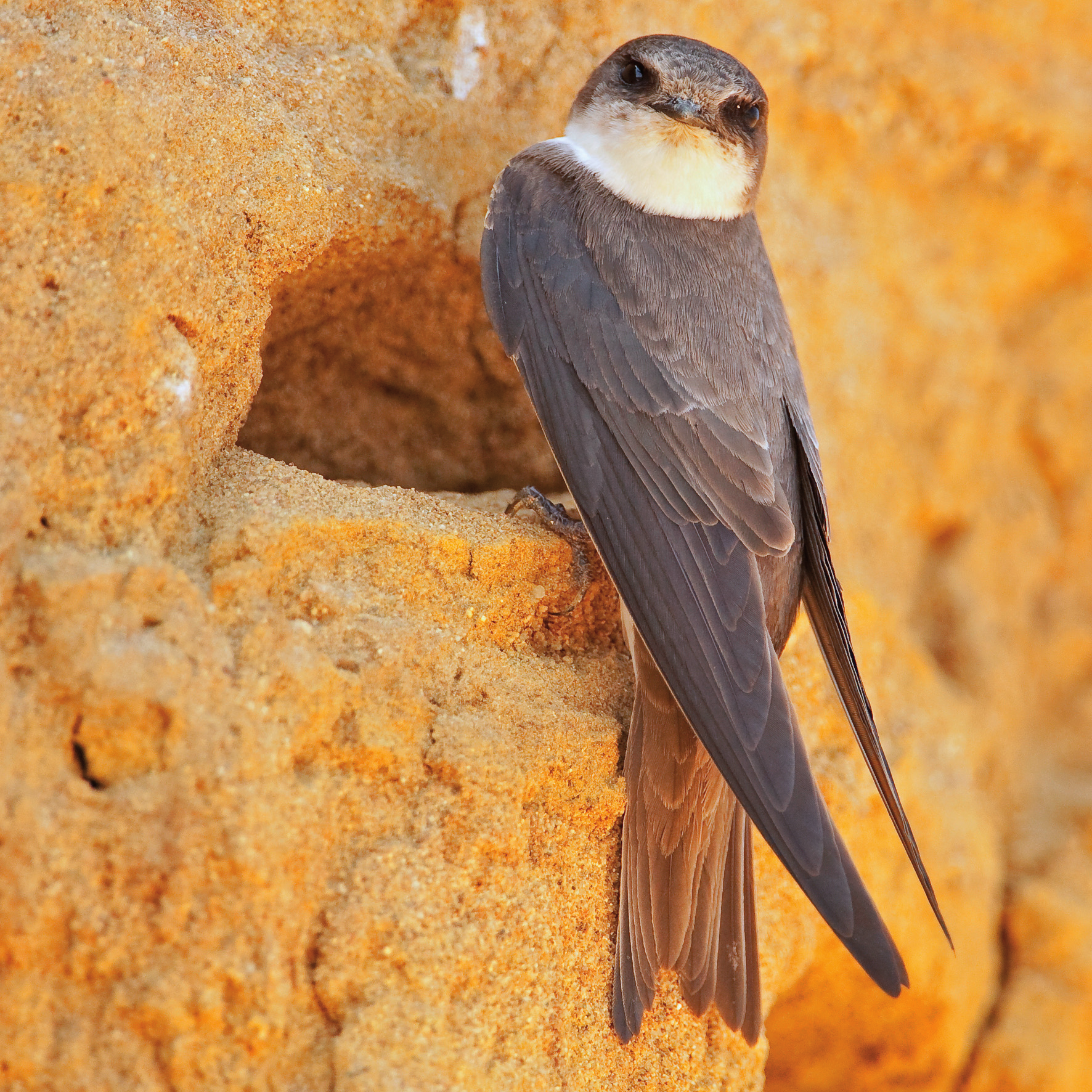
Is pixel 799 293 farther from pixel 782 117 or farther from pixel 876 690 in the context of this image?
pixel 876 690

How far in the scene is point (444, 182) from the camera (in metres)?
1.79

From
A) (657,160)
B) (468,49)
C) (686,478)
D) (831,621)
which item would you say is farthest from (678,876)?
(468,49)

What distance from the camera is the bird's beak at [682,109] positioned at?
1742 mm

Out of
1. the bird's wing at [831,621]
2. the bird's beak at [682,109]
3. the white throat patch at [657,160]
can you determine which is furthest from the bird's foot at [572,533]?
the bird's beak at [682,109]

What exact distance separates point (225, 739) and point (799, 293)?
1.50 meters

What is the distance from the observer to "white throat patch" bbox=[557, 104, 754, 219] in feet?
5.86

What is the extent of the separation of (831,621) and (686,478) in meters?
0.30

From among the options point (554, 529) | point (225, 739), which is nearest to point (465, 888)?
point (225, 739)

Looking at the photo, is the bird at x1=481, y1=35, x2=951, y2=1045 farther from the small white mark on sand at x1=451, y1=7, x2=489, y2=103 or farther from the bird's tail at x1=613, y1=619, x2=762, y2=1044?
the small white mark on sand at x1=451, y1=7, x2=489, y2=103

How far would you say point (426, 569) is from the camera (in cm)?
145

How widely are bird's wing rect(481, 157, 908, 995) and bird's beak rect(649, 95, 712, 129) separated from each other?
187 millimetres

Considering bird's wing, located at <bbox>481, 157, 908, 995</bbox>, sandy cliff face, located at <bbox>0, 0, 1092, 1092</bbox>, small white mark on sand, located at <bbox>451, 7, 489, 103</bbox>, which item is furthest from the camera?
small white mark on sand, located at <bbox>451, 7, 489, 103</bbox>

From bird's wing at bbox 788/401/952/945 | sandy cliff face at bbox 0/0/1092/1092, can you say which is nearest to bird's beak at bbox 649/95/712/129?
sandy cliff face at bbox 0/0/1092/1092

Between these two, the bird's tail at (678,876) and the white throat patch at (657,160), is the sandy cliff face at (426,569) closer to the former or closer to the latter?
the bird's tail at (678,876)
